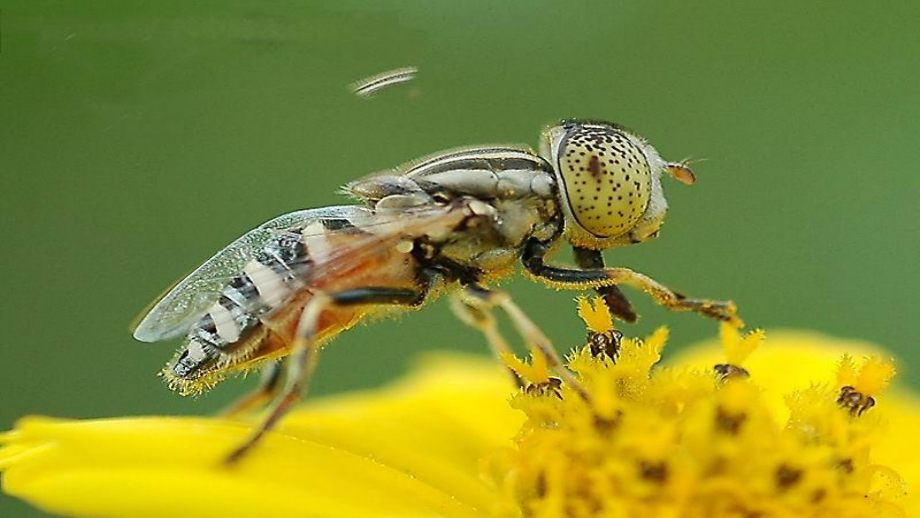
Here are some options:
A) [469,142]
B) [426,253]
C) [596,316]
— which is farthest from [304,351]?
[469,142]

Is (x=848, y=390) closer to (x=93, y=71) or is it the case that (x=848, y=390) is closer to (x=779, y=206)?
(x=93, y=71)

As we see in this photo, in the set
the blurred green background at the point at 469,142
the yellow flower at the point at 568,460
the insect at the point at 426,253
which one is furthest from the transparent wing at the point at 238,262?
the blurred green background at the point at 469,142

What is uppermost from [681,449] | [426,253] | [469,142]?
[469,142]

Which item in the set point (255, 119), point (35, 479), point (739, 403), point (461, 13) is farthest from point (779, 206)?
point (35, 479)

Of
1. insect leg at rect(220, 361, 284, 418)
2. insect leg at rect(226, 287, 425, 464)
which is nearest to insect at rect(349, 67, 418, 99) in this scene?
insect leg at rect(226, 287, 425, 464)

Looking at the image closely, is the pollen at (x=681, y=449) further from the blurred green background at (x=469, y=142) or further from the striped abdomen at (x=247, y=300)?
the blurred green background at (x=469, y=142)

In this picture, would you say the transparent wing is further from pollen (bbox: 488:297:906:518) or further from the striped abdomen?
pollen (bbox: 488:297:906:518)

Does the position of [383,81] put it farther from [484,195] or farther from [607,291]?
[607,291]
